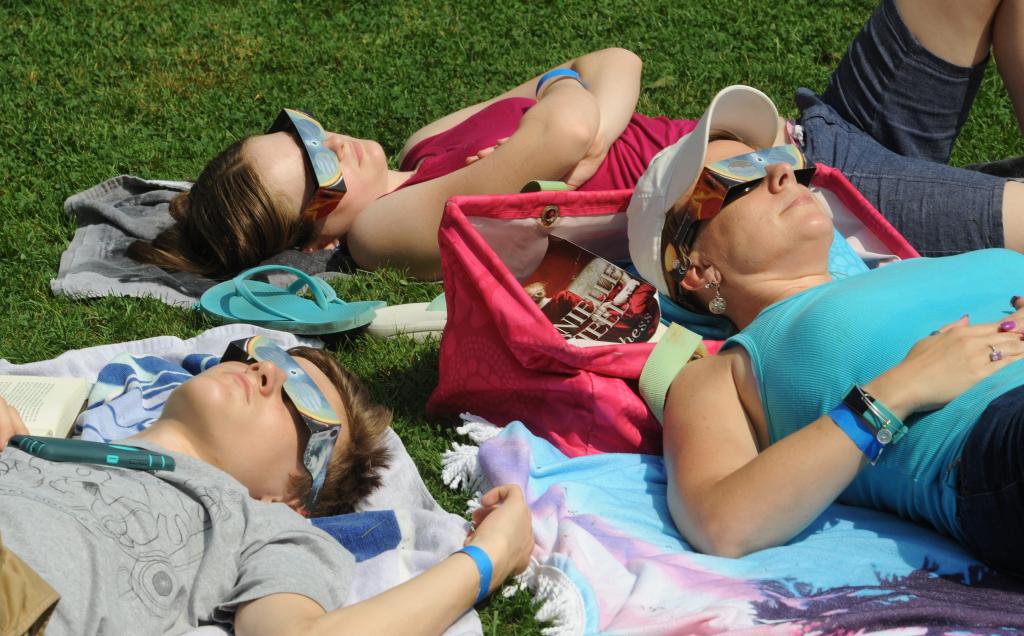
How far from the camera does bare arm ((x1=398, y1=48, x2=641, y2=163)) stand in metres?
4.66

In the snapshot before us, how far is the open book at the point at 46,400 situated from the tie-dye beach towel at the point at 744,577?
55.5 inches

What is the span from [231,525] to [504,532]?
0.72 metres

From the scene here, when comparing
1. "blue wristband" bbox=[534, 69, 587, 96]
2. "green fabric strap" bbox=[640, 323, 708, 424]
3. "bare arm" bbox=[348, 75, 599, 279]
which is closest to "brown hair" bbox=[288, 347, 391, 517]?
"green fabric strap" bbox=[640, 323, 708, 424]

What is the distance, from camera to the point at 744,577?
2740 millimetres

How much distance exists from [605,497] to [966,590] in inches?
40.5

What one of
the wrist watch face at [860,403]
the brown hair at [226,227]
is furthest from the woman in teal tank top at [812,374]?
the brown hair at [226,227]

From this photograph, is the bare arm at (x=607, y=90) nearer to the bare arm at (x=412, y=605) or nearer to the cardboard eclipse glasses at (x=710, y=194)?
the cardboard eclipse glasses at (x=710, y=194)

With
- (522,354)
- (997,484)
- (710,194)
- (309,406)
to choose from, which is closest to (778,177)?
(710,194)

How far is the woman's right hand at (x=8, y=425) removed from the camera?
9.34ft

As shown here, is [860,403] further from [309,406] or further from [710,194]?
[309,406]

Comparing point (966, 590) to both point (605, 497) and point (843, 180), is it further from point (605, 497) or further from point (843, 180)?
point (843, 180)

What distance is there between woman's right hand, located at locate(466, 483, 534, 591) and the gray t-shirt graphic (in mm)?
387

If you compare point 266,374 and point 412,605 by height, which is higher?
point 266,374

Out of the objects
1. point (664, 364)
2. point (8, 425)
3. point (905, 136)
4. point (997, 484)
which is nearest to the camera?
point (997, 484)
